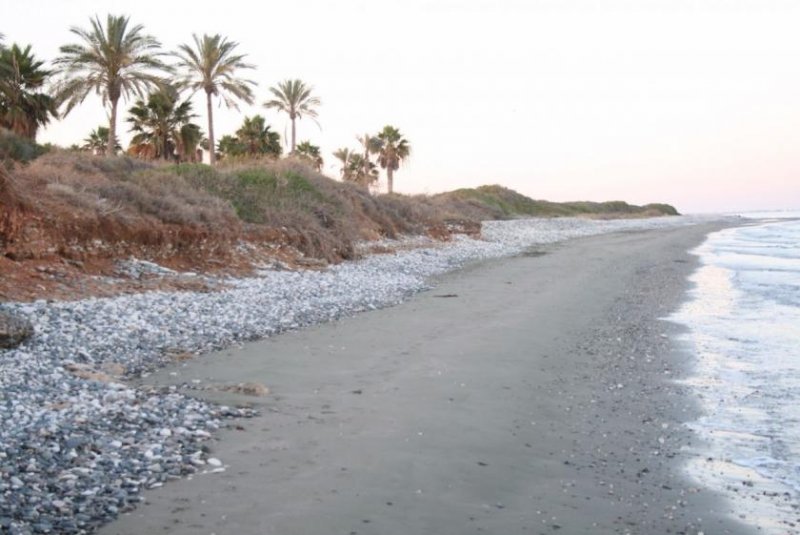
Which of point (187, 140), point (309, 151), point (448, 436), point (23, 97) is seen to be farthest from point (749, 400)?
point (309, 151)

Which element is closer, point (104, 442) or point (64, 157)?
point (104, 442)

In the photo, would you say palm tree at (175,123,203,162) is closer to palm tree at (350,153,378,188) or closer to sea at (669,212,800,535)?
palm tree at (350,153,378,188)

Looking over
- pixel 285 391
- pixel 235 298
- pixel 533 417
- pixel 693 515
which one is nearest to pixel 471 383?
pixel 533 417

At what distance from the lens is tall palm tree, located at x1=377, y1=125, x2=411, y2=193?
2445 inches

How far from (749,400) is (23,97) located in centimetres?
3233

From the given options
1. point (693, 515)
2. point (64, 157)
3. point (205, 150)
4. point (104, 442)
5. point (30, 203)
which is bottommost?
point (693, 515)

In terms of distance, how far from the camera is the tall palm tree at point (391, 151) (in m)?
62.1

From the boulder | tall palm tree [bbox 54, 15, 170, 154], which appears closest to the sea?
the boulder

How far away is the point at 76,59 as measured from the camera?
28781mm

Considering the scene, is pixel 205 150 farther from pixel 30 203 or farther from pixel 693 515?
pixel 693 515

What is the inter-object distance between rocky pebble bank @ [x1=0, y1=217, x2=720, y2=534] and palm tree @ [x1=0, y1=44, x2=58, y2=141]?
71.3 ft

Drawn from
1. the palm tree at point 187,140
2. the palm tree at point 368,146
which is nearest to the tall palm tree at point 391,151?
the palm tree at point 368,146

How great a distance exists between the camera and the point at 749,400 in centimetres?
829

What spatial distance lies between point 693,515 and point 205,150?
49.8 meters
